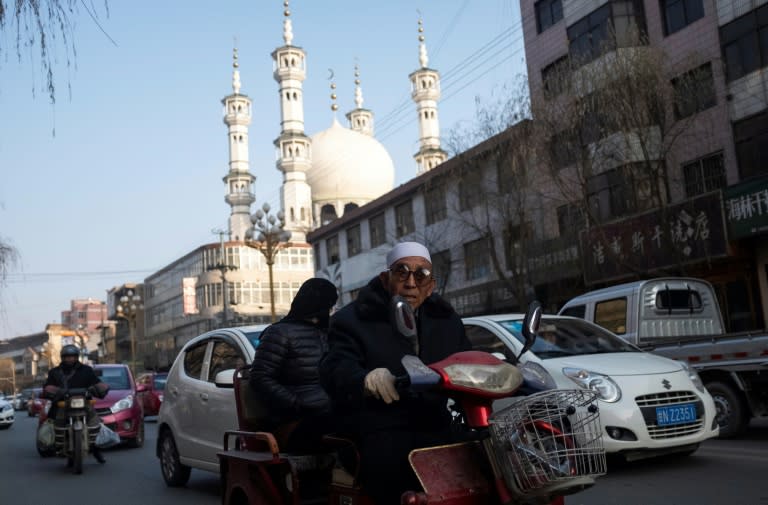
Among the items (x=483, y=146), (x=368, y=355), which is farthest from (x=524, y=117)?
(x=368, y=355)

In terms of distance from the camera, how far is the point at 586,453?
298cm

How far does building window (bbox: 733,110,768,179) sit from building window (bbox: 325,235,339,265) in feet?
88.4

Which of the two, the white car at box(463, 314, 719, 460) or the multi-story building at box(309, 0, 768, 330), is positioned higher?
the multi-story building at box(309, 0, 768, 330)

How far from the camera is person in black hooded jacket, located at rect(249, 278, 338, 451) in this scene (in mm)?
4922

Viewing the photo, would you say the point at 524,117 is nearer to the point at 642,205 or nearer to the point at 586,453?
the point at 642,205

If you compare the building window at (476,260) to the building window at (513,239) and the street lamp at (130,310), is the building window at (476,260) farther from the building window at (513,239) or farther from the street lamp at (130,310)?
the street lamp at (130,310)

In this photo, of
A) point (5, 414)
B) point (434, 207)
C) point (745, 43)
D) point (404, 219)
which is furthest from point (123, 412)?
point (404, 219)

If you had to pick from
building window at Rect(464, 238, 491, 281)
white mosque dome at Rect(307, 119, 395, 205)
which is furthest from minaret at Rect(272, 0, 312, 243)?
building window at Rect(464, 238, 491, 281)

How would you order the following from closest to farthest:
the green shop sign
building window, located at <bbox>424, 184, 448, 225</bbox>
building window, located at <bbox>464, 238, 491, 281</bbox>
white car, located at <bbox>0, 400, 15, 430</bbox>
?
the green shop sign, white car, located at <bbox>0, 400, 15, 430</bbox>, building window, located at <bbox>464, 238, 491, 281</bbox>, building window, located at <bbox>424, 184, 448, 225</bbox>

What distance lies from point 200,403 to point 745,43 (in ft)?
59.3

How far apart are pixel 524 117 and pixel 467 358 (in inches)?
746

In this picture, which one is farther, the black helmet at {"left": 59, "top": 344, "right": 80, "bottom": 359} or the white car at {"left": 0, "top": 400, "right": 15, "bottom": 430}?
the white car at {"left": 0, "top": 400, "right": 15, "bottom": 430}

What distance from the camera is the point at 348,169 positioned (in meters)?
82.4

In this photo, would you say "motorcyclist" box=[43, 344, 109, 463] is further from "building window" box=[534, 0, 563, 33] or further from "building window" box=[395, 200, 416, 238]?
"building window" box=[395, 200, 416, 238]
